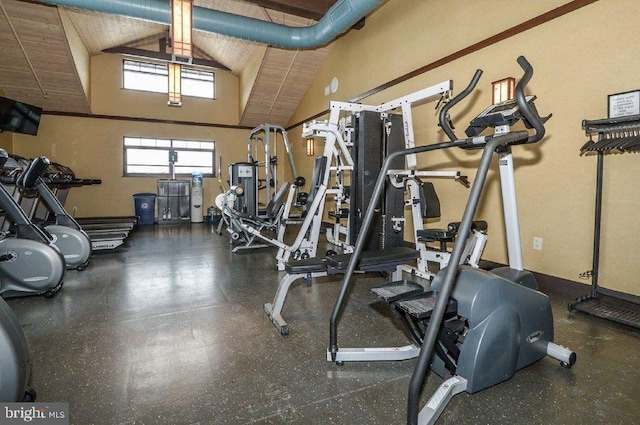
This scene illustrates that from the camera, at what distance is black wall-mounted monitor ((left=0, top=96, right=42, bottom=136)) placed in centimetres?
605

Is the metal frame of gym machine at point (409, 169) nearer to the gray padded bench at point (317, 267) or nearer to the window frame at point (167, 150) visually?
the gray padded bench at point (317, 267)

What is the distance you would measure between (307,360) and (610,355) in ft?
6.12

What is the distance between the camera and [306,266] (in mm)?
2266

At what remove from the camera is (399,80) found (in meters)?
4.94

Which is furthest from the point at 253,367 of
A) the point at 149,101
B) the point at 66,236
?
the point at 149,101

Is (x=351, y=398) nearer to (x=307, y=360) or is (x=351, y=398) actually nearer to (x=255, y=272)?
(x=307, y=360)

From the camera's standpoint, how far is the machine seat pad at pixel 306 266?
88.5 inches

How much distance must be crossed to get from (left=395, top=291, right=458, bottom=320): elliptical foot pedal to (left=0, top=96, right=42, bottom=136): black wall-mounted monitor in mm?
8017

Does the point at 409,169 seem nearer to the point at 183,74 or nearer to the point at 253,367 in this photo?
the point at 253,367

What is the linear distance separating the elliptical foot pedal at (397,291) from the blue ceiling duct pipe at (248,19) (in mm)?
3768

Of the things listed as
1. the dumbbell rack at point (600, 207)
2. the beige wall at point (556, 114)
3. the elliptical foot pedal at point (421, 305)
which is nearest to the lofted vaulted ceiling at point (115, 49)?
the beige wall at point (556, 114)

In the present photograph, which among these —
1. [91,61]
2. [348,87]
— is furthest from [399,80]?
[91,61]

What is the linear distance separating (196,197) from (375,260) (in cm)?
729

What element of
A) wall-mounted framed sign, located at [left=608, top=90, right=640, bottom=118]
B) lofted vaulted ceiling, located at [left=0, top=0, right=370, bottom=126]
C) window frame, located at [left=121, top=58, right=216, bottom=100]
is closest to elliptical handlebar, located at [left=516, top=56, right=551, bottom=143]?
wall-mounted framed sign, located at [left=608, top=90, right=640, bottom=118]
